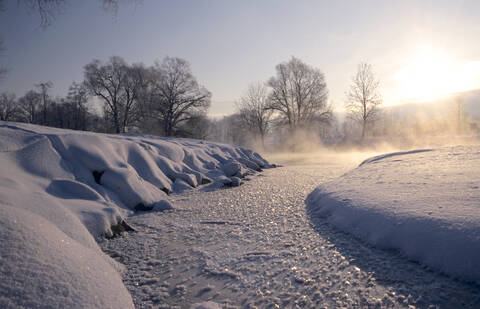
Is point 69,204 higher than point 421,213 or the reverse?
higher

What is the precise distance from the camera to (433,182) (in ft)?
10.4

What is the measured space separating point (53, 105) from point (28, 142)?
3290 centimetres

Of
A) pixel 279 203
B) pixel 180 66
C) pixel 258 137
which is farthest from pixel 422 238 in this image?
pixel 258 137

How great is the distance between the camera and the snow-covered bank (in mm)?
1756

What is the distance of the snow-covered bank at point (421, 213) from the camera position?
1.76 m

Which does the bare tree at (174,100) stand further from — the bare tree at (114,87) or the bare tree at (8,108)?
the bare tree at (8,108)

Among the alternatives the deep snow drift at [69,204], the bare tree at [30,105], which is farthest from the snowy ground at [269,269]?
the bare tree at [30,105]

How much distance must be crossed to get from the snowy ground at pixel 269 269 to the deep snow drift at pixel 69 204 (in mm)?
333

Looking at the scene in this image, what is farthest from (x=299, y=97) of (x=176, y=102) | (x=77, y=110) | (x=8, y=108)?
(x=8, y=108)

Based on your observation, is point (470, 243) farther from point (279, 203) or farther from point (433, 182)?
point (279, 203)

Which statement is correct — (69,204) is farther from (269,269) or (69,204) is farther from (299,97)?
(299,97)

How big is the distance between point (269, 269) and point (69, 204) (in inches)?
87.8

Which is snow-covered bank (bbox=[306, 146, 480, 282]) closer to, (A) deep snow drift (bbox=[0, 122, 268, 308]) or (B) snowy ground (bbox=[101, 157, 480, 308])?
(B) snowy ground (bbox=[101, 157, 480, 308])

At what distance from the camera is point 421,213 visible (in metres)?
2.23
